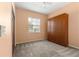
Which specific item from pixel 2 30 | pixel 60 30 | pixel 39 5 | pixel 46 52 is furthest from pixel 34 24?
pixel 2 30

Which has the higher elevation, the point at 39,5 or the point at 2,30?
the point at 39,5

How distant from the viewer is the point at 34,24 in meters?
5.82

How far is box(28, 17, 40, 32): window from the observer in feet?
18.2

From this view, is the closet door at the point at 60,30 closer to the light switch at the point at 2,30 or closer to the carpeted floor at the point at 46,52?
the carpeted floor at the point at 46,52

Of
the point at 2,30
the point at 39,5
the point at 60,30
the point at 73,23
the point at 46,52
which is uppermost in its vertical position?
the point at 39,5

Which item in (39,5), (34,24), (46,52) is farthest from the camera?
(34,24)

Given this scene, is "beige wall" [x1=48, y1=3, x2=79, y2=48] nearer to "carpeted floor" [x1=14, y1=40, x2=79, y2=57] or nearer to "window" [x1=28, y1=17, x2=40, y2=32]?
"carpeted floor" [x1=14, y1=40, x2=79, y2=57]

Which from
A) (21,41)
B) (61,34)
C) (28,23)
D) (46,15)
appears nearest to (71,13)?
(61,34)

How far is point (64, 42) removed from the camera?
4.12 metres

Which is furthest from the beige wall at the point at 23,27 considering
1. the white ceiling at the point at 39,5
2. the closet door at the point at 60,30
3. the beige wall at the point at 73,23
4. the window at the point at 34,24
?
the beige wall at the point at 73,23

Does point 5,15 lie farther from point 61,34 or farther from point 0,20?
point 61,34

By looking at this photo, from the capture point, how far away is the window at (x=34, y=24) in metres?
5.55

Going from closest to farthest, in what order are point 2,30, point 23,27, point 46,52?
point 2,30 < point 46,52 < point 23,27

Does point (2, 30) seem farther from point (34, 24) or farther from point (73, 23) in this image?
point (34, 24)
